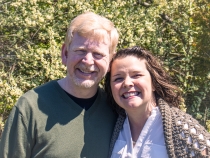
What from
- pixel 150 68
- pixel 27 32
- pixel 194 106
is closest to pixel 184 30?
pixel 194 106

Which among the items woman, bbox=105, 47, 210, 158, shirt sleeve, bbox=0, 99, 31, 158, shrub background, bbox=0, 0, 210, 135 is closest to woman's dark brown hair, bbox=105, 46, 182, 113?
woman, bbox=105, 47, 210, 158

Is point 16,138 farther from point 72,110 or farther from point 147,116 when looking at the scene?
point 147,116

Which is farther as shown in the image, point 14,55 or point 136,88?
point 14,55

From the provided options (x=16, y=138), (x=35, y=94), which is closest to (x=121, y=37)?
(x=35, y=94)

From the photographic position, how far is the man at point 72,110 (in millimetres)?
2627

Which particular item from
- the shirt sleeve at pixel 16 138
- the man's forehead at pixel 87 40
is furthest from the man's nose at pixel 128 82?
the shirt sleeve at pixel 16 138

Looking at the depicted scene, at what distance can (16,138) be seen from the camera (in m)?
2.60

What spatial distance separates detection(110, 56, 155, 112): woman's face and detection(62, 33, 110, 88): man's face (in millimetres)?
105

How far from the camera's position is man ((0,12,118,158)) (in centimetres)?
263

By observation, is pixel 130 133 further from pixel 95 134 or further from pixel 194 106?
pixel 194 106

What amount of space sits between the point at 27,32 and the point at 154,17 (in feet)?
4.59

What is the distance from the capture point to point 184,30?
4.96 m

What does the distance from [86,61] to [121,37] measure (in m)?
1.69

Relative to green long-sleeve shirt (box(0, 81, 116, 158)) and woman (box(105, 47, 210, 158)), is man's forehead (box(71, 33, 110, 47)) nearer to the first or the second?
woman (box(105, 47, 210, 158))
